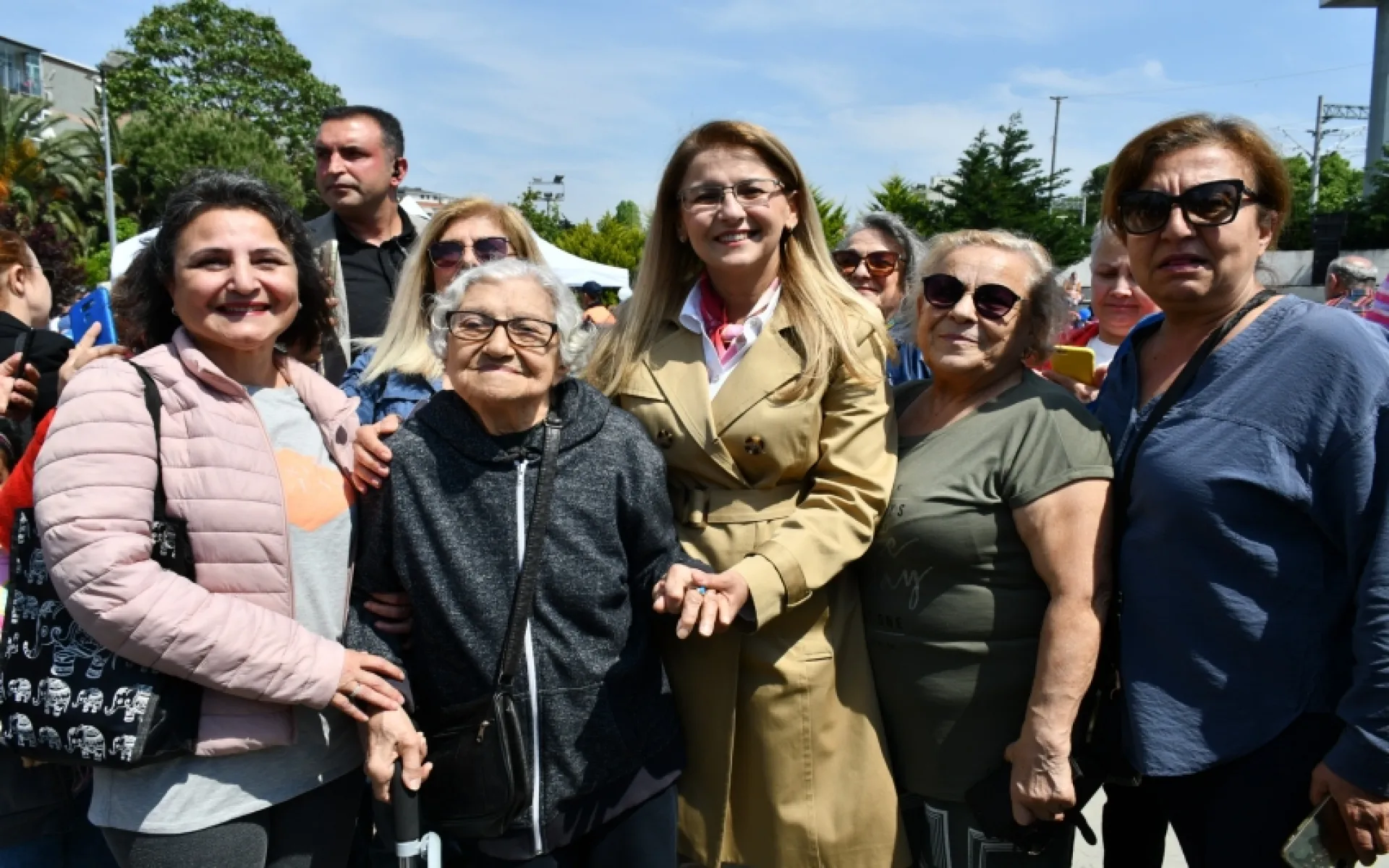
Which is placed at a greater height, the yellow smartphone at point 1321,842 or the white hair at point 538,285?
the white hair at point 538,285

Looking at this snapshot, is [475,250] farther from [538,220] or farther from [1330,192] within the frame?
[1330,192]

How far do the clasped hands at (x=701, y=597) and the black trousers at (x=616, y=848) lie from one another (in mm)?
486

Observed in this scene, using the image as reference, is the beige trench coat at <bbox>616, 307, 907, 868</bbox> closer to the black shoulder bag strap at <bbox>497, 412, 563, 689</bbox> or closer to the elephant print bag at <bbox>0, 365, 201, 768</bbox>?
the black shoulder bag strap at <bbox>497, 412, 563, 689</bbox>

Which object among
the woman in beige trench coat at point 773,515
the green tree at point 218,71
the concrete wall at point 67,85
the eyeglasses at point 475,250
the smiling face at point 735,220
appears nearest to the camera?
the woman in beige trench coat at point 773,515

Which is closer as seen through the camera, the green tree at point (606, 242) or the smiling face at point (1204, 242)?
the smiling face at point (1204, 242)

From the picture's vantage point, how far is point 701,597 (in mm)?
2047

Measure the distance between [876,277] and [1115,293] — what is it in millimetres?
1210

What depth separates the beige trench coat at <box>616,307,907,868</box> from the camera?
2285 mm

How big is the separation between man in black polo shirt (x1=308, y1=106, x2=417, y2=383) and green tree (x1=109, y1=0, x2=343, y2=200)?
42.1 meters

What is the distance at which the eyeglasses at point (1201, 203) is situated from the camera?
2.08 meters

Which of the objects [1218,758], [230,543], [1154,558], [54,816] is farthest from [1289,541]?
[54,816]

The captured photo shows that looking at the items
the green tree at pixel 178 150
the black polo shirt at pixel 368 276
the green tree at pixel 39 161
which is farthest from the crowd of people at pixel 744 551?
the green tree at pixel 39 161

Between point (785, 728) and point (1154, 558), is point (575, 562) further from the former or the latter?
point (1154, 558)

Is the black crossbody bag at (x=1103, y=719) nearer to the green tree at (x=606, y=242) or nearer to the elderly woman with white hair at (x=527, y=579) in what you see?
the elderly woman with white hair at (x=527, y=579)
